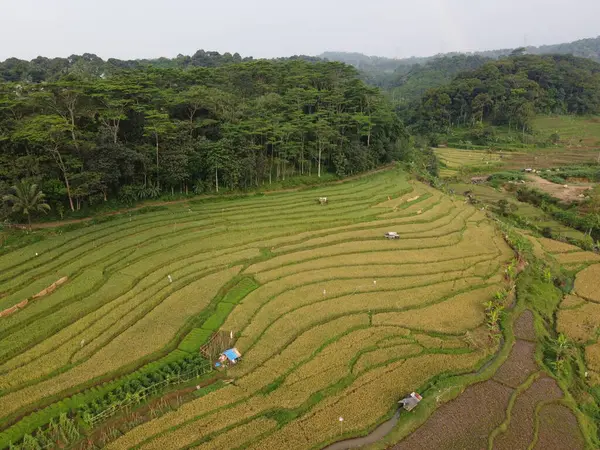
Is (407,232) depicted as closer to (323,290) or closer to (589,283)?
(323,290)

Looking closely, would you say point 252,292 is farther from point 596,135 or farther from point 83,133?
point 596,135

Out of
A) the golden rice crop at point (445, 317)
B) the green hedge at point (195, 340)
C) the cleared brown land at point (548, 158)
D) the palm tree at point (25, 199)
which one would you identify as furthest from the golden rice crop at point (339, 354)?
the cleared brown land at point (548, 158)

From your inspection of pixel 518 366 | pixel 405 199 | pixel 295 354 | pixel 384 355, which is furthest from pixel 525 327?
pixel 405 199

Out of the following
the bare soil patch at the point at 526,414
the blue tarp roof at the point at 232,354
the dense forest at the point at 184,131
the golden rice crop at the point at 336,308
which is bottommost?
the bare soil patch at the point at 526,414

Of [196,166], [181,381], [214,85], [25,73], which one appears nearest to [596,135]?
[214,85]

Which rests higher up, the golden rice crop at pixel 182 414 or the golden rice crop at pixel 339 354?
the golden rice crop at pixel 182 414

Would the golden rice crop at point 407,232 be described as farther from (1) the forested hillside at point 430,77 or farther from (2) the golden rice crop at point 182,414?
(1) the forested hillside at point 430,77
